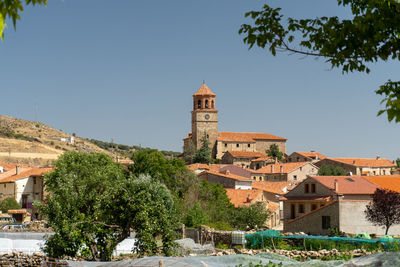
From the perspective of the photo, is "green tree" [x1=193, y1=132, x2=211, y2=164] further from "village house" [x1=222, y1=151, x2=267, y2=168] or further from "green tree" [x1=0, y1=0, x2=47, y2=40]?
"green tree" [x1=0, y1=0, x2=47, y2=40]

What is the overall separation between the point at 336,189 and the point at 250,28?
3954 centimetres

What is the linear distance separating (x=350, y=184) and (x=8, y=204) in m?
33.0

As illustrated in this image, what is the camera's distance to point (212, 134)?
122562mm

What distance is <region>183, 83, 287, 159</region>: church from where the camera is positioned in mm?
121188

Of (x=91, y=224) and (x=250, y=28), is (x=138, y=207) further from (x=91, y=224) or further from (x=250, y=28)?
(x=250, y=28)

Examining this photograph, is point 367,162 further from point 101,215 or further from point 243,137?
point 101,215

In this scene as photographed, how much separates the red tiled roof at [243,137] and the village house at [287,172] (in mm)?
29280

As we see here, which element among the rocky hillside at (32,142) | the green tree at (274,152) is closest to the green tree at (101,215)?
the rocky hillside at (32,142)

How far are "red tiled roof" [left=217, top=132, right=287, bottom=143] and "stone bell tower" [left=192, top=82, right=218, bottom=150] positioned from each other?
246cm

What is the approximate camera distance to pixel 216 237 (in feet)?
92.9

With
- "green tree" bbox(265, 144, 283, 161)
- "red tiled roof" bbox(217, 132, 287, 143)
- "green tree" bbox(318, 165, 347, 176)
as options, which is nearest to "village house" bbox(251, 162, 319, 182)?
"green tree" bbox(318, 165, 347, 176)

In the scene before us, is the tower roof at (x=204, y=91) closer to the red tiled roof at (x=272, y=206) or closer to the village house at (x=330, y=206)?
the red tiled roof at (x=272, y=206)

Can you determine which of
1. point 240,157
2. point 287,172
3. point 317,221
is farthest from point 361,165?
point 317,221

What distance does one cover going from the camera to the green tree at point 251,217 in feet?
136
